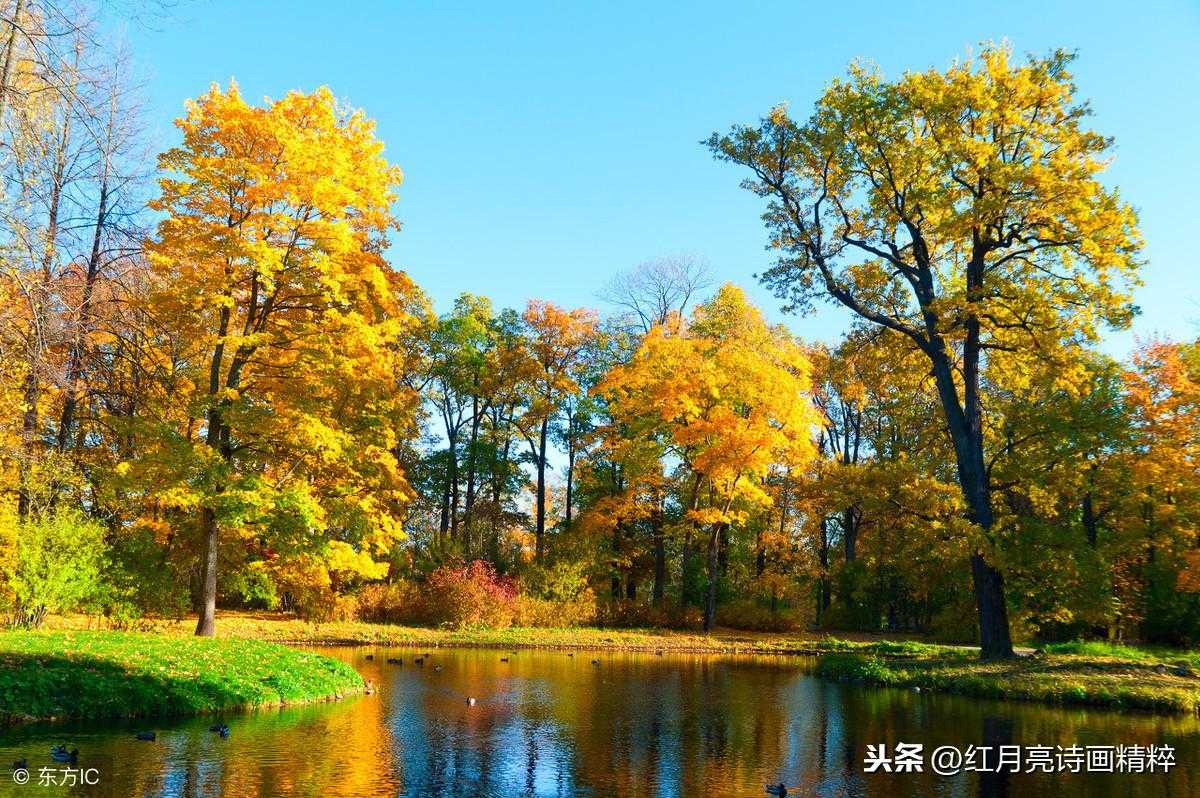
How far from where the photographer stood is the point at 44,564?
1684 cm

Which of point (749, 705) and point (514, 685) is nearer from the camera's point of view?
point (749, 705)

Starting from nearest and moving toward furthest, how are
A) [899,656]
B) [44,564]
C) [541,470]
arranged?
[44,564] < [899,656] < [541,470]

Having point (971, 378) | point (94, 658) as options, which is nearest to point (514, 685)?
point (94, 658)

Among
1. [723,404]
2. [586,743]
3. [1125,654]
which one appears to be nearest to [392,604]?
[723,404]

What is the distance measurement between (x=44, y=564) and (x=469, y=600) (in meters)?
14.5

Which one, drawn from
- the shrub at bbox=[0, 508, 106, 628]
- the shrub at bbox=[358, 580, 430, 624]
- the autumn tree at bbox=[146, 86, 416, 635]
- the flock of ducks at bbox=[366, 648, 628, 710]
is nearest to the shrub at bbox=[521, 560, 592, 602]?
the shrub at bbox=[358, 580, 430, 624]

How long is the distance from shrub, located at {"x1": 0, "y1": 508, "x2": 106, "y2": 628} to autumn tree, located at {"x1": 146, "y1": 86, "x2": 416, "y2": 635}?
2203 millimetres

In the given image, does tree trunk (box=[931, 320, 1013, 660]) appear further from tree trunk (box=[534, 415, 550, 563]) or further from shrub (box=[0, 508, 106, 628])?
tree trunk (box=[534, 415, 550, 563])

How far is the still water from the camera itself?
844 centimetres

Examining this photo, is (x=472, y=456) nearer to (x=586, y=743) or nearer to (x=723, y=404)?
(x=723, y=404)

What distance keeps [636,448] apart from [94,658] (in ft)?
75.2

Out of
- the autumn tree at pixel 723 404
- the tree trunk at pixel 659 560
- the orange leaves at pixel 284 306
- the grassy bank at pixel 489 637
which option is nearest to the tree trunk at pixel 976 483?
the grassy bank at pixel 489 637

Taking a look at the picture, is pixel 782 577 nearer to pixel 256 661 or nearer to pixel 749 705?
pixel 749 705

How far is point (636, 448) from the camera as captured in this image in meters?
33.1
